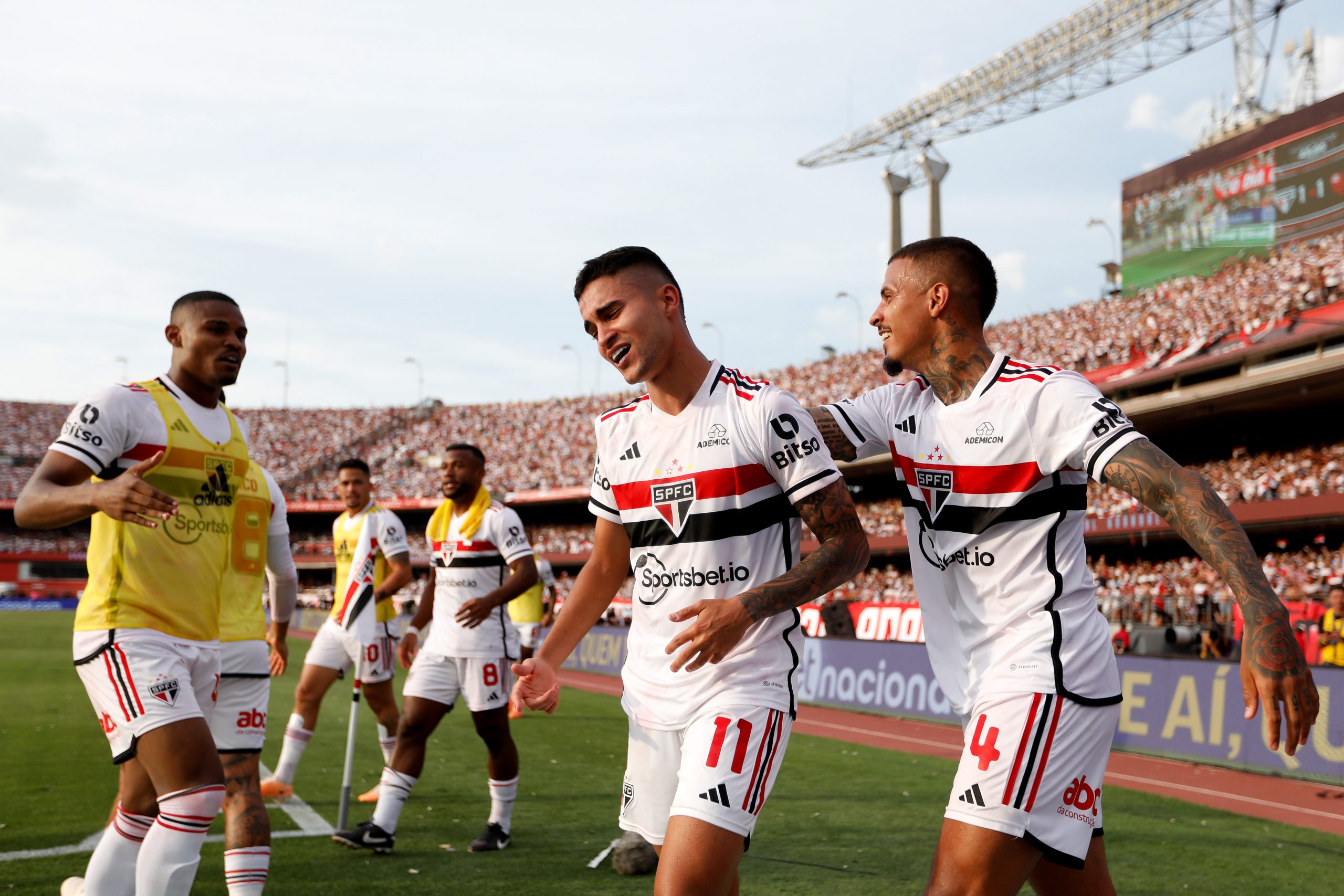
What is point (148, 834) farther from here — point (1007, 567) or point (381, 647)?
point (381, 647)

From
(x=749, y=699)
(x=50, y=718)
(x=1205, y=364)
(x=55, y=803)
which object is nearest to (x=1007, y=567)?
(x=749, y=699)

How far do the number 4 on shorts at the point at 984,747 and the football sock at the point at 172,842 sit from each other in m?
2.74

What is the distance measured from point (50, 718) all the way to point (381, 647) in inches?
262

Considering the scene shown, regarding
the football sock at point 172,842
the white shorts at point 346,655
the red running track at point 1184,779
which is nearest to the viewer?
the football sock at point 172,842

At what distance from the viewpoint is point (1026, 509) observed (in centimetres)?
316

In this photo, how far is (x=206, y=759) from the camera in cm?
394

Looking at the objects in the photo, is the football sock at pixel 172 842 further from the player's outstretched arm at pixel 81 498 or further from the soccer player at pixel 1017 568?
the soccer player at pixel 1017 568

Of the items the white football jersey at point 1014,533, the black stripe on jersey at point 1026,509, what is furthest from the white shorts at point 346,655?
the black stripe on jersey at point 1026,509

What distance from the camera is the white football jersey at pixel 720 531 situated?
326 centimetres

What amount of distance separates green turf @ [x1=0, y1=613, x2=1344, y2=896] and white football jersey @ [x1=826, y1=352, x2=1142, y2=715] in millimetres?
3258

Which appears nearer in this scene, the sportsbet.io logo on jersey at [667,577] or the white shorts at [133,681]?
the sportsbet.io logo on jersey at [667,577]

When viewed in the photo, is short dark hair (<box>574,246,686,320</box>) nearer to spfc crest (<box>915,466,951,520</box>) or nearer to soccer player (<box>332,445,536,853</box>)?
spfc crest (<box>915,466,951,520</box>)

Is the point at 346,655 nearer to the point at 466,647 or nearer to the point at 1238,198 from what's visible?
the point at 466,647

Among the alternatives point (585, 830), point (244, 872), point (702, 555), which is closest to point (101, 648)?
point (244, 872)
